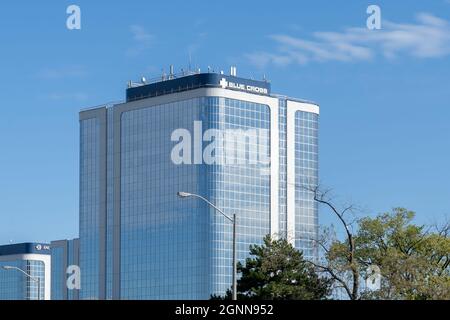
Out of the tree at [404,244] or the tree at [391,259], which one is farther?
the tree at [404,244]

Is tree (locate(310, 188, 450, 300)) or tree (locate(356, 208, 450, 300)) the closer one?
tree (locate(310, 188, 450, 300))

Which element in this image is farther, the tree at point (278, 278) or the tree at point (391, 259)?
the tree at point (278, 278)

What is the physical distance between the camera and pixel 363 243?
266 ft

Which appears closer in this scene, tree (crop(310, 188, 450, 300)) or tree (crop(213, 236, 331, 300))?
tree (crop(310, 188, 450, 300))

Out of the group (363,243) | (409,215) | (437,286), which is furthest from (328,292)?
(409,215)

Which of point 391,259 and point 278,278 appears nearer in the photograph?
point 391,259
